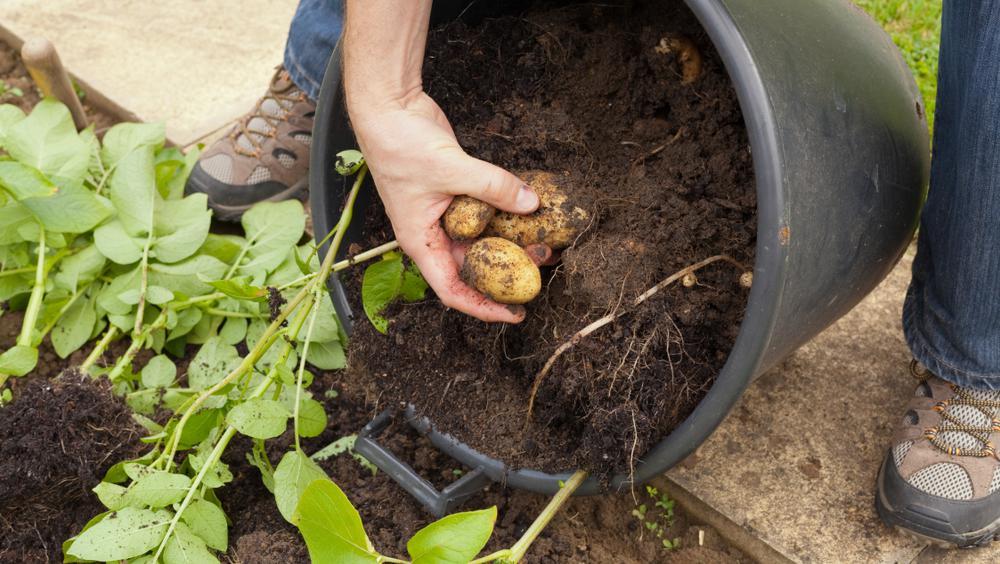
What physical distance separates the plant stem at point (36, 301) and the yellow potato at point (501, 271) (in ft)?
2.60

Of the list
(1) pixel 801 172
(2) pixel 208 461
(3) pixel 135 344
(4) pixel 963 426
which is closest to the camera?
(1) pixel 801 172

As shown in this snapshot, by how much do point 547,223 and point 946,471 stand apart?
27.5 inches

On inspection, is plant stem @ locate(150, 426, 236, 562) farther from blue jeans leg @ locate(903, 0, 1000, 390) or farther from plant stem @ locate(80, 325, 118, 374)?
blue jeans leg @ locate(903, 0, 1000, 390)

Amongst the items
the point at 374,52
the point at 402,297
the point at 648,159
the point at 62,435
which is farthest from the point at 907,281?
the point at 62,435

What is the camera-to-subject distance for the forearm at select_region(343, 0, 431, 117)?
990 mm

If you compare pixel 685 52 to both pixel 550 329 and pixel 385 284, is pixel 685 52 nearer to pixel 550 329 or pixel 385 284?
pixel 550 329

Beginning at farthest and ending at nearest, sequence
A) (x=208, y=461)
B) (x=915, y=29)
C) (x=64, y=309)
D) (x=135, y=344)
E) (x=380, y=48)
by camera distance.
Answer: (x=915, y=29) < (x=64, y=309) < (x=135, y=344) < (x=208, y=461) < (x=380, y=48)

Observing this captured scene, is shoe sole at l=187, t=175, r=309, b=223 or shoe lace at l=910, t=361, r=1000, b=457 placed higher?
shoe sole at l=187, t=175, r=309, b=223

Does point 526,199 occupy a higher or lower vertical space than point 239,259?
higher

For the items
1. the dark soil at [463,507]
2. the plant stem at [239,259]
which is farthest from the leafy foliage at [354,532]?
the plant stem at [239,259]

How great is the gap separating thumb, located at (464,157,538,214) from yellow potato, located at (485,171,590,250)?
0.02 m

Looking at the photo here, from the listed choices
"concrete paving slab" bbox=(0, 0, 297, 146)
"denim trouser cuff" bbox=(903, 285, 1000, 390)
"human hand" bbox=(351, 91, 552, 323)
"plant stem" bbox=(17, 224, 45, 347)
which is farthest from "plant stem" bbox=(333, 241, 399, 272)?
"concrete paving slab" bbox=(0, 0, 297, 146)

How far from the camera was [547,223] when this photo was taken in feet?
3.51

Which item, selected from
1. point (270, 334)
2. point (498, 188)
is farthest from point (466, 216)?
point (270, 334)
